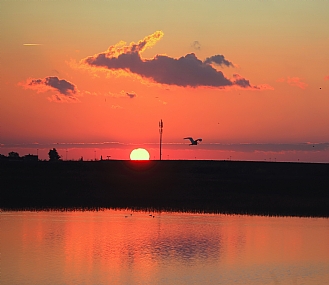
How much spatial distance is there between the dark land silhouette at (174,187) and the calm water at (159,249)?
6.09 metres

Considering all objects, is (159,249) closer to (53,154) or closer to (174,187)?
(174,187)

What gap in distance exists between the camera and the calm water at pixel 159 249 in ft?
107

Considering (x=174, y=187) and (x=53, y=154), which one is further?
(x=53, y=154)

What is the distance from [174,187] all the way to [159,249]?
3874 cm

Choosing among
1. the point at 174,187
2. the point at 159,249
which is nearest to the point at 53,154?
the point at 174,187

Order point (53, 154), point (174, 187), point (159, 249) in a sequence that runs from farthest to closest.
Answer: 1. point (53, 154)
2. point (174, 187)
3. point (159, 249)

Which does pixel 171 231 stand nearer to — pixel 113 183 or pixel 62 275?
pixel 62 275

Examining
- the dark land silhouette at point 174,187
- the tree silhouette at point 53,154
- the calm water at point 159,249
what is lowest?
the calm water at point 159,249

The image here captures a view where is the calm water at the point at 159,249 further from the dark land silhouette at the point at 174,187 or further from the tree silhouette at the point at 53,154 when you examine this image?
the tree silhouette at the point at 53,154

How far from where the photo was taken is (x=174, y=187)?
258 ft

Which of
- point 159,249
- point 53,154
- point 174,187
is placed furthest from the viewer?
point 53,154

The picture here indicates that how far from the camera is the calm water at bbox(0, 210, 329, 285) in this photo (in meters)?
32.5

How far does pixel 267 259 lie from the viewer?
38.6 m

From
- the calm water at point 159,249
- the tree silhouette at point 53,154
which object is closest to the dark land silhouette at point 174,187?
the calm water at point 159,249
